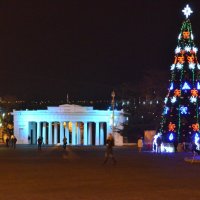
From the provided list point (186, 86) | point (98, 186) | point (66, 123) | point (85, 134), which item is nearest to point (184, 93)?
point (186, 86)

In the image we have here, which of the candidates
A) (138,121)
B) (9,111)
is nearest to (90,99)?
(9,111)

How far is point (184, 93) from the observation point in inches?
2239

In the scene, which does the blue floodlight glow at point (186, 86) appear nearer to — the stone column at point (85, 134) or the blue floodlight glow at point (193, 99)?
the blue floodlight glow at point (193, 99)

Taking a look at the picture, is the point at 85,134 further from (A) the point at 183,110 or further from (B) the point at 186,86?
(B) the point at 186,86

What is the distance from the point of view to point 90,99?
128 m

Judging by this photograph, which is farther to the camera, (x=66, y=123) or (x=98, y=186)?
(x=66, y=123)

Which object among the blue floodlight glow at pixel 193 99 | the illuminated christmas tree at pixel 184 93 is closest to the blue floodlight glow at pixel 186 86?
the illuminated christmas tree at pixel 184 93

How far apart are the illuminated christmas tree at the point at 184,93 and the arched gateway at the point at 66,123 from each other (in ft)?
169

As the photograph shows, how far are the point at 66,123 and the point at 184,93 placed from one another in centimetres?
5819

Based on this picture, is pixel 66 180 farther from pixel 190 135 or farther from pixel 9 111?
pixel 9 111

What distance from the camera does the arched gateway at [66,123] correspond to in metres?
112

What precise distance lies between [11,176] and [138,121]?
7145 centimetres

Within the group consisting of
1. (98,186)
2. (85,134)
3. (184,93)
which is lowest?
(98,186)

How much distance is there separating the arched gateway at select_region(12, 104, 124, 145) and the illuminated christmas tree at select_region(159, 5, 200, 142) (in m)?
51.5
